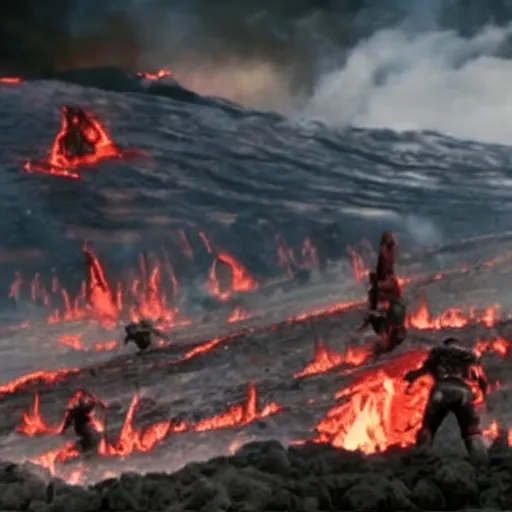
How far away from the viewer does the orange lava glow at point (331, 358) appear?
11.5 meters

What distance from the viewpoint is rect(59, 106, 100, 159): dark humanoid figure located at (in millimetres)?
14766

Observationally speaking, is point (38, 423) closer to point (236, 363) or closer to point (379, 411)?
point (236, 363)

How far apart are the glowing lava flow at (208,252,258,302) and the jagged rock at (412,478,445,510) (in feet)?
17.5

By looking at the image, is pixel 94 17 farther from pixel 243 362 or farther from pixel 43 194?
pixel 243 362

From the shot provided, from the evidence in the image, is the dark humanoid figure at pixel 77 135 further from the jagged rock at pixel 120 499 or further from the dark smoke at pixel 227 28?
the jagged rock at pixel 120 499

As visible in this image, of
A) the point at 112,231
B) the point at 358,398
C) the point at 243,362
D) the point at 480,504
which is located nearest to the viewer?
the point at 480,504

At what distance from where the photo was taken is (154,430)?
1110 centimetres

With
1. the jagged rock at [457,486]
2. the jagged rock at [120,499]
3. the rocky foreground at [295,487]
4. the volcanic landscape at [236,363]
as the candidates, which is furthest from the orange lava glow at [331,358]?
the jagged rock at [120,499]

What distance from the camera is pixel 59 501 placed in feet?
27.7

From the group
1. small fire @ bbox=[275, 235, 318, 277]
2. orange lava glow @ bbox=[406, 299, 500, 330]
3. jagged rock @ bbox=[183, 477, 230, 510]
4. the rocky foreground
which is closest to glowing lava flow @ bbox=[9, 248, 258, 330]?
small fire @ bbox=[275, 235, 318, 277]

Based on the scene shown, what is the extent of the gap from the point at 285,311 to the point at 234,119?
372 centimetres

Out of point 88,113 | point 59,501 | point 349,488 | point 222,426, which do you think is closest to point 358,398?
point 222,426

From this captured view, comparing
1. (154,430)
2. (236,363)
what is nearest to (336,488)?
(154,430)

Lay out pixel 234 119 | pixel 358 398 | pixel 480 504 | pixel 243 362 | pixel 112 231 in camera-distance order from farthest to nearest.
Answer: pixel 234 119 → pixel 112 231 → pixel 243 362 → pixel 358 398 → pixel 480 504
